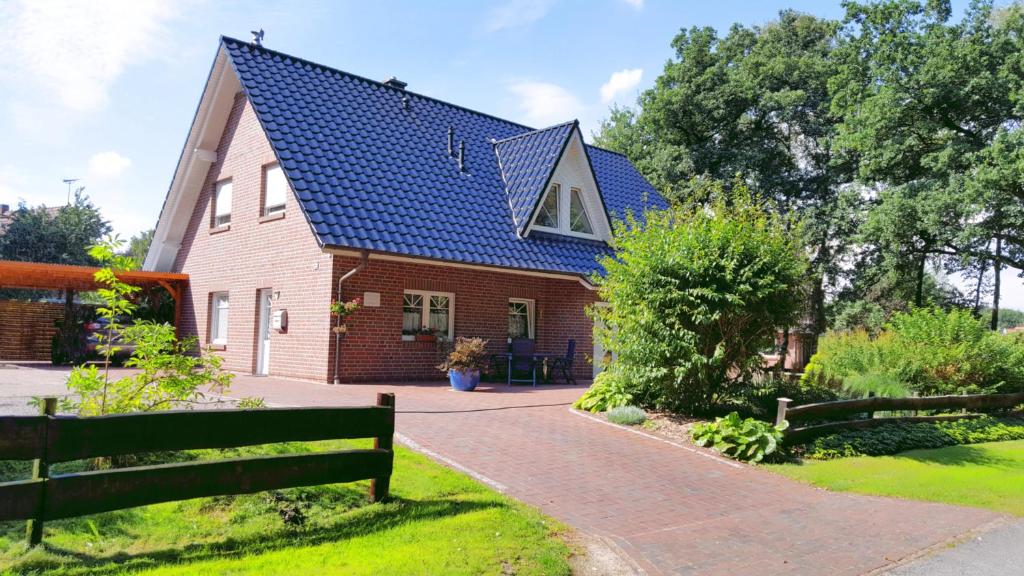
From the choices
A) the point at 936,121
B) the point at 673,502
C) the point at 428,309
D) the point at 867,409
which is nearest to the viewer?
the point at 673,502

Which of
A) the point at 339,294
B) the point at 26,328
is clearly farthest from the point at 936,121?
the point at 26,328

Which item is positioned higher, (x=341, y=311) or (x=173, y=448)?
(x=341, y=311)

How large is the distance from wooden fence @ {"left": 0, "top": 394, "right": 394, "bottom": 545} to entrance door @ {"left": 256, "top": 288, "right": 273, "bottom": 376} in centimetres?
1165

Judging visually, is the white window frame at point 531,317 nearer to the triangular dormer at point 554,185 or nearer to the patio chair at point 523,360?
Answer: the patio chair at point 523,360

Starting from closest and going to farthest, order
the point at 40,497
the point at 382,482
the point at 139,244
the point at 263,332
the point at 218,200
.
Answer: the point at 40,497 → the point at 382,482 → the point at 263,332 → the point at 218,200 → the point at 139,244

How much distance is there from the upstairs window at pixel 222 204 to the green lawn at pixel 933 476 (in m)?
→ 15.2

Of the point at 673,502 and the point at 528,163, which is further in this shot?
the point at 528,163

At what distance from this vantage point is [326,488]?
6.16m

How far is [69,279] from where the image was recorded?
712 inches

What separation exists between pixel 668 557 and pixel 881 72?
24.8 meters

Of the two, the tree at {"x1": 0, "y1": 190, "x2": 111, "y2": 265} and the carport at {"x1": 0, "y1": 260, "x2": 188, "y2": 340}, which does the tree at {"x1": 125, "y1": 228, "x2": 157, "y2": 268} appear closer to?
the tree at {"x1": 0, "y1": 190, "x2": 111, "y2": 265}

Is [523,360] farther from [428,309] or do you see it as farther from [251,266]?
[251,266]

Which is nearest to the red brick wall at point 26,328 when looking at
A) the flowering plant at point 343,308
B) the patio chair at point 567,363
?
the flowering plant at point 343,308

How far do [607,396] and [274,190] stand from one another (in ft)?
31.6
